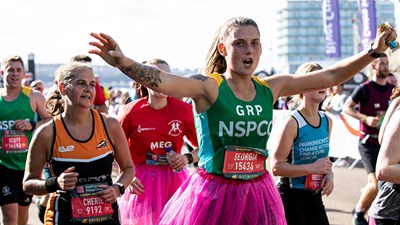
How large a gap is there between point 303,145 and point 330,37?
33103 mm

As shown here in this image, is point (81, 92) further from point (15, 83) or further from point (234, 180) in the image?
point (15, 83)

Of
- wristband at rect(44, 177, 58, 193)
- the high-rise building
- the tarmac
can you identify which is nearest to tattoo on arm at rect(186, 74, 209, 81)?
wristband at rect(44, 177, 58, 193)

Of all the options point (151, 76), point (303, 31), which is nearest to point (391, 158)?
point (151, 76)

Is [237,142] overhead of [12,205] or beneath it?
overhead

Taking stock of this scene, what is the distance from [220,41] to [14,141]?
3680 mm

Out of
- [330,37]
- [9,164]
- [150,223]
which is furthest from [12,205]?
[330,37]

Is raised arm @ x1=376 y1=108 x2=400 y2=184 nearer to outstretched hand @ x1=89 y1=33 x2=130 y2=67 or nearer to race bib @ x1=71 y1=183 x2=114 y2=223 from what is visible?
outstretched hand @ x1=89 y1=33 x2=130 y2=67

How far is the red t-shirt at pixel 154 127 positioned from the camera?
6055mm

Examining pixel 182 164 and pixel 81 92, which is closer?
pixel 81 92

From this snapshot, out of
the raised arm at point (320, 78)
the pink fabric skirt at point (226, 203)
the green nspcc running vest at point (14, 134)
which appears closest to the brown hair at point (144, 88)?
the green nspcc running vest at point (14, 134)

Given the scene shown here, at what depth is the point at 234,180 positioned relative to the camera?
14.2ft

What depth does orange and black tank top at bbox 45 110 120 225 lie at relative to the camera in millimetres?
4590

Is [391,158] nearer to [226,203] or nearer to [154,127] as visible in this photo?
[226,203]

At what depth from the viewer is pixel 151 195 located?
19.9 feet
